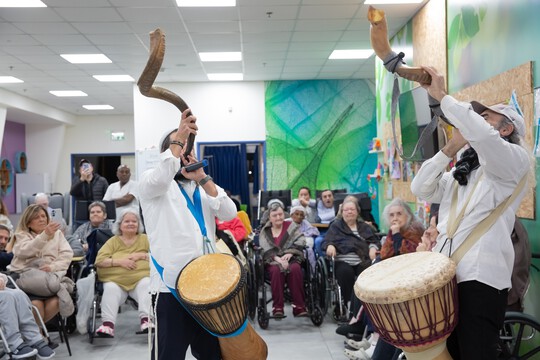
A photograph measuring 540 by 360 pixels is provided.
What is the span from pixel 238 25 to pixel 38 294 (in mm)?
4241

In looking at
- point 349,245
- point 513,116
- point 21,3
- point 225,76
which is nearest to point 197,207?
point 513,116

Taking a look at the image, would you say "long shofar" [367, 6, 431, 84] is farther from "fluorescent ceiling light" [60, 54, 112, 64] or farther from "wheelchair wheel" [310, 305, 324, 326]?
"fluorescent ceiling light" [60, 54, 112, 64]

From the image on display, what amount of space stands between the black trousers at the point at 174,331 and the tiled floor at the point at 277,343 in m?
1.87

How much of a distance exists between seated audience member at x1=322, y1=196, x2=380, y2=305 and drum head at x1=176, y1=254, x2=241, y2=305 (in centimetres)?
281

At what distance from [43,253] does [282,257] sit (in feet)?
6.88

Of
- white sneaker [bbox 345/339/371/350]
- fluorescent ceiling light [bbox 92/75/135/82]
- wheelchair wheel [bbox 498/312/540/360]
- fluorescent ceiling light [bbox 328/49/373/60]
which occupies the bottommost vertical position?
white sneaker [bbox 345/339/371/350]

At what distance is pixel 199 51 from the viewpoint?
27.0 ft

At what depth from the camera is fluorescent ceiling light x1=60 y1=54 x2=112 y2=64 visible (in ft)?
27.0

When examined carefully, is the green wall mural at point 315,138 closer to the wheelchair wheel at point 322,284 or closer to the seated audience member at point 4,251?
the wheelchair wheel at point 322,284

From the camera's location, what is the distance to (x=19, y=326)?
3.78 meters

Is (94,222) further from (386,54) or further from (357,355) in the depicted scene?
(386,54)

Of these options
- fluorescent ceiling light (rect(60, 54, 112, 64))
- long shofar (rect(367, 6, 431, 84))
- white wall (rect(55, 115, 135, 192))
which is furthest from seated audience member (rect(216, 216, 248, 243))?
white wall (rect(55, 115, 135, 192))

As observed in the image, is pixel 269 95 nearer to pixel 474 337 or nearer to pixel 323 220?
pixel 323 220

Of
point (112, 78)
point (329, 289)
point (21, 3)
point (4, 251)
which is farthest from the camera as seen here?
point (112, 78)
